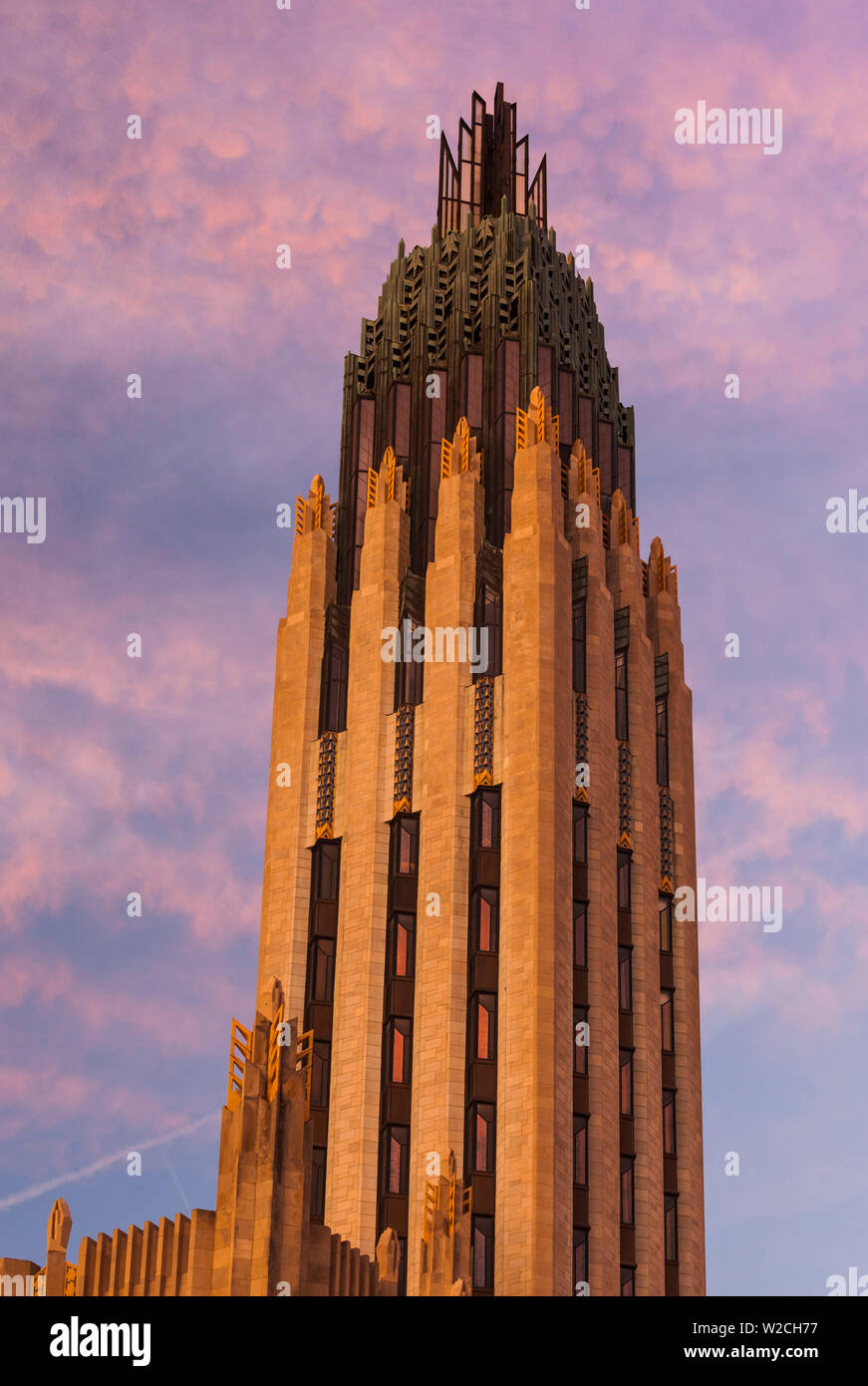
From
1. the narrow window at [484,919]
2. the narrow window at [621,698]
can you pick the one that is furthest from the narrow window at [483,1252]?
the narrow window at [621,698]

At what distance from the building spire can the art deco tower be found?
4367 millimetres

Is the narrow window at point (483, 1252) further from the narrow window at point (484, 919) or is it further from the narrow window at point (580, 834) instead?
the narrow window at point (580, 834)

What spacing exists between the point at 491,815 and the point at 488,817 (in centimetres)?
13

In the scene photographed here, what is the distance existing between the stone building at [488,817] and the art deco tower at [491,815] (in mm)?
113

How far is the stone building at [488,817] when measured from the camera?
76.6 meters

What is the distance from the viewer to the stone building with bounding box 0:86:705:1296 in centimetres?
7662

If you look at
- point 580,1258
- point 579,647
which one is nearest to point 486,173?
point 579,647

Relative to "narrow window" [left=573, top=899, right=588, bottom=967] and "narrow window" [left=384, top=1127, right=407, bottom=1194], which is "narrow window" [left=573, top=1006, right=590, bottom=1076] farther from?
"narrow window" [left=384, top=1127, right=407, bottom=1194]

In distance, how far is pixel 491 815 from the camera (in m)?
82.4

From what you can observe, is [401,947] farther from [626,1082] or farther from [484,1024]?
[626,1082]

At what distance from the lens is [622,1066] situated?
8181cm

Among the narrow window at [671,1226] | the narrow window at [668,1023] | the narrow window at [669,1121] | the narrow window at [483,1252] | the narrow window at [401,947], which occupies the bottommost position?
the narrow window at [483,1252]

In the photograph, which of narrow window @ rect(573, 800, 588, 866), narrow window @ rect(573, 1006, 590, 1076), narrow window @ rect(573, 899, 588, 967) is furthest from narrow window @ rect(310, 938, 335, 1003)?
narrow window @ rect(573, 800, 588, 866)

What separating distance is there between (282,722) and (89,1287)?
33.7 meters
